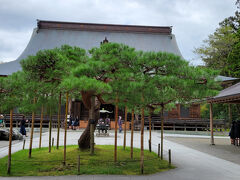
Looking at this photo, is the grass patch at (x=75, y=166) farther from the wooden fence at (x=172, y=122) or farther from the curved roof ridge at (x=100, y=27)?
the curved roof ridge at (x=100, y=27)

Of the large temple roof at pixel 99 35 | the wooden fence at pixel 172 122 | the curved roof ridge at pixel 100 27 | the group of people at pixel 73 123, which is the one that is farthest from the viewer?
the curved roof ridge at pixel 100 27

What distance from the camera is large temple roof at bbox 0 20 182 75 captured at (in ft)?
84.8

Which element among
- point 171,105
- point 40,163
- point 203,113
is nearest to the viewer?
point 40,163

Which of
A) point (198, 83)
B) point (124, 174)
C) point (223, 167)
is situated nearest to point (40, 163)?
point (124, 174)

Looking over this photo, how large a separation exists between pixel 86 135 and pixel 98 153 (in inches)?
29.8

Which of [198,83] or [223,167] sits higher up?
[198,83]

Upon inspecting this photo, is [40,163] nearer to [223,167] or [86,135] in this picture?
[86,135]

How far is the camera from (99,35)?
26781 millimetres

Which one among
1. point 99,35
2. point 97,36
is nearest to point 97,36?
point 97,36

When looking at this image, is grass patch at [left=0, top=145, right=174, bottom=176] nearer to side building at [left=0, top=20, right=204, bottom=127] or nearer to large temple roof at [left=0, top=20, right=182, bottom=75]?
side building at [left=0, top=20, right=204, bottom=127]

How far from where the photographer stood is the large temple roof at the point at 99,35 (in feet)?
84.8

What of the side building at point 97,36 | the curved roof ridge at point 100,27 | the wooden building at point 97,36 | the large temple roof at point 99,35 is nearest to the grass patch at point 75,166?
the side building at point 97,36

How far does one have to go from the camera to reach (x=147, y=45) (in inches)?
1030

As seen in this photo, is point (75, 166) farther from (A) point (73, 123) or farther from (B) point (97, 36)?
(B) point (97, 36)
